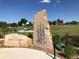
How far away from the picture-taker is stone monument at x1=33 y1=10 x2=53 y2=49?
15734mm

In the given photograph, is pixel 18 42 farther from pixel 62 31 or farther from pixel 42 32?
pixel 62 31

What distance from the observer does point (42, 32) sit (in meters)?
16.1

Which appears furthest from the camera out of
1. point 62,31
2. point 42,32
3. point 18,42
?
point 62,31

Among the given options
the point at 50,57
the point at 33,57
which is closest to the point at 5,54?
the point at 33,57

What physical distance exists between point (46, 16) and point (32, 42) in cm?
217

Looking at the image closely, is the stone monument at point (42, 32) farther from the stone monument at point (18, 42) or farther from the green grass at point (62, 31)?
the green grass at point (62, 31)

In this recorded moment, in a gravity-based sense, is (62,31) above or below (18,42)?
below

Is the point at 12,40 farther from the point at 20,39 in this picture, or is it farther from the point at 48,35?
the point at 48,35

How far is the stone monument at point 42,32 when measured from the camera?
51.6 feet

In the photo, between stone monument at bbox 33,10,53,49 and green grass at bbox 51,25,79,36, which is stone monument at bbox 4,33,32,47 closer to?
stone monument at bbox 33,10,53,49

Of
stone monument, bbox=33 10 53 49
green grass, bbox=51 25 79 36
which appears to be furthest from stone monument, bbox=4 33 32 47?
green grass, bbox=51 25 79 36

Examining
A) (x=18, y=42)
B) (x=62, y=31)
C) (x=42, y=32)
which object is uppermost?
(x=42, y=32)

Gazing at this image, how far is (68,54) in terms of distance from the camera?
13578 mm

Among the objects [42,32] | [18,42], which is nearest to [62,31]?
[18,42]
